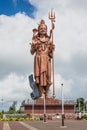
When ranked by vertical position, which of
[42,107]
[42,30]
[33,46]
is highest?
[42,30]

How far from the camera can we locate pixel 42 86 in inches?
2012

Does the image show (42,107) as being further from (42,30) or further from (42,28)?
(42,28)

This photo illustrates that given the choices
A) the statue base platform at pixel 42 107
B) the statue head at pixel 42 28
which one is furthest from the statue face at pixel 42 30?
the statue base platform at pixel 42 107

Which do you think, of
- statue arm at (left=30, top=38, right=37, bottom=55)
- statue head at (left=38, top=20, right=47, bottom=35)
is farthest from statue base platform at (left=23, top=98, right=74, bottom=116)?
statue head at (left=38, top=20, right=47, bottom=35)

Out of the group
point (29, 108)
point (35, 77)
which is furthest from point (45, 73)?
point (29, 108)

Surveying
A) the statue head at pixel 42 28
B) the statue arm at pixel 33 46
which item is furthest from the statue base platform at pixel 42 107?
the statue head at pixel 42 28

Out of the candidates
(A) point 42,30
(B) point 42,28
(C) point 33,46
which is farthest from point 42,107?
(B) point 42,28

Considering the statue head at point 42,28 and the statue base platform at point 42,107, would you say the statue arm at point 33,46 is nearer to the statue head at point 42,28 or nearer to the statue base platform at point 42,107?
the statue head at point 42,28

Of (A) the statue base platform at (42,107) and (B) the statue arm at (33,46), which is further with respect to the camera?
(B) the statue arm at (33,46)

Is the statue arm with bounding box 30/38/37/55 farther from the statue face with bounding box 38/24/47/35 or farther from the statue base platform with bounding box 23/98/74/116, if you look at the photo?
the statue base platform with bounding box 23/98/74/116

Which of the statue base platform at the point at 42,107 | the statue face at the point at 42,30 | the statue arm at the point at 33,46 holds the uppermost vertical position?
the statue face at the point at 42,30

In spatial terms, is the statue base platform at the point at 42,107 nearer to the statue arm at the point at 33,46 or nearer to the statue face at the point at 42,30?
the statue arm at the point at 33,46

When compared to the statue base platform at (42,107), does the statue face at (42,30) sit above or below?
above

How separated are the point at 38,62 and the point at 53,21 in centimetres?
560
